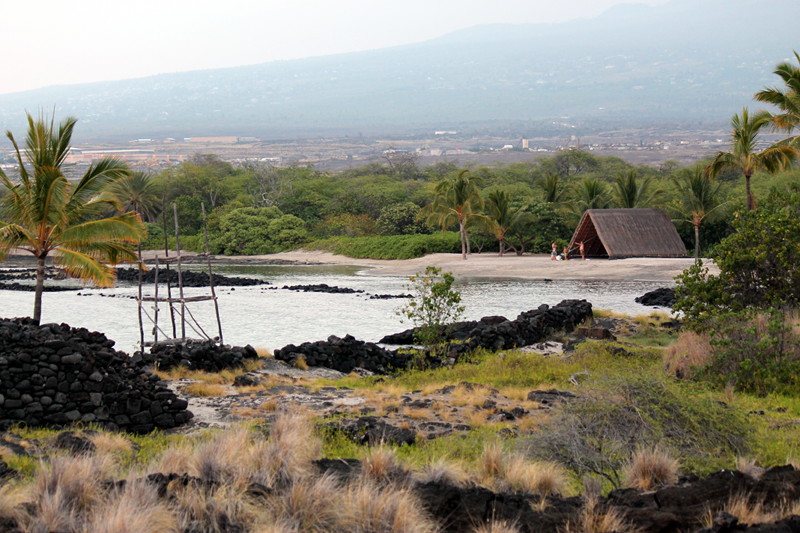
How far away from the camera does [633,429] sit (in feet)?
30.4

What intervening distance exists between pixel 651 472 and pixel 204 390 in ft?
26.2

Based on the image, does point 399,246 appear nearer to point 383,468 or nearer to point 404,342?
point 404,342

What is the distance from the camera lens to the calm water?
2527 cm

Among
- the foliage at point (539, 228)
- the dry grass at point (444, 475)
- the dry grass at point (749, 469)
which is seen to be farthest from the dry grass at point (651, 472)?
the foliage at point (539, 228)

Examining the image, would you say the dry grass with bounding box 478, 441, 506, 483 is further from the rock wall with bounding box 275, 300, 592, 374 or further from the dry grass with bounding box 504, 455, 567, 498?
the rock wall with bounding box 275, 300, 592, 374

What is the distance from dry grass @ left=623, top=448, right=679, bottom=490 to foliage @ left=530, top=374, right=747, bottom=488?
358mm

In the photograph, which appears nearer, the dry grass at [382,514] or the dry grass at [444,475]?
the dry grass at [382,514]

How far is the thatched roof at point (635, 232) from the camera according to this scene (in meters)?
40.6

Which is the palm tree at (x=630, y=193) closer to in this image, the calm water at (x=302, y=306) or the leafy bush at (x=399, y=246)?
the calm water at (x=302, y=306)

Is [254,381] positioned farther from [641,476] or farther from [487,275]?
[487,275]

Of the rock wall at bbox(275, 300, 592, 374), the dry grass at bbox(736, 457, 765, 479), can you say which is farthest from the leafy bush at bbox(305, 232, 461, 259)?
the dry grass at bbox(736, 457, 765, 479)

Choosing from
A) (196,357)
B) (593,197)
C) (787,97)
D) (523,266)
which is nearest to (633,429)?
(196,357)

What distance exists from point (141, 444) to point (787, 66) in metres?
24.1

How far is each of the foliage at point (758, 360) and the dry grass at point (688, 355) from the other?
0.39 meters
